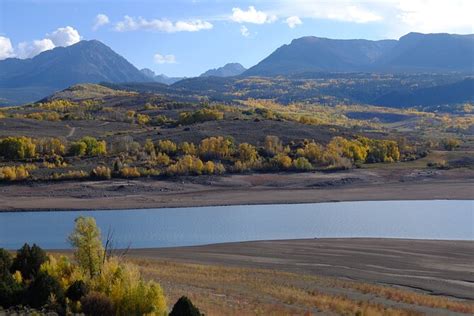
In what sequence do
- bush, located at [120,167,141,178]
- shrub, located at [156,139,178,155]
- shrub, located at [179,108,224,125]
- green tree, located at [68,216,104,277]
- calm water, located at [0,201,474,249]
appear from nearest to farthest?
1. green tree, located at [68,216,104,277]
2. calm water, located at [0,201,474,249]
3. bush, located at [120,167,141,178]
4. shrub, located at [156,139,178,155]
5. shrub, located at [179,108,224,125]

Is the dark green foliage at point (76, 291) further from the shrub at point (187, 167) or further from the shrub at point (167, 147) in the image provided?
the shrub at point (167, 147)

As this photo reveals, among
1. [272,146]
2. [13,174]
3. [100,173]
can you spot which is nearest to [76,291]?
[13,174]

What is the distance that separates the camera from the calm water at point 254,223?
177ft

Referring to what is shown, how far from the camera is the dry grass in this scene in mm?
25328

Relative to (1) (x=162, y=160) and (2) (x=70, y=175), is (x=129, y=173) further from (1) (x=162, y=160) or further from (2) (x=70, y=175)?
(1) (x=162, y=160)

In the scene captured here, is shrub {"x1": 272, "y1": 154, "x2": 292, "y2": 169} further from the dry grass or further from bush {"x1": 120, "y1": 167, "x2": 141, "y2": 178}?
the dry grass

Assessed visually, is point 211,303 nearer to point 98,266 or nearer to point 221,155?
point 98,266

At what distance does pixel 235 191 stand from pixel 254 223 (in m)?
20.4

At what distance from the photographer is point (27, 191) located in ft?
254

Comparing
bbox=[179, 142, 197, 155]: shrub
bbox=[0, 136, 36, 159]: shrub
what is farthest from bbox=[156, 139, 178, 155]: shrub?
bbox=[0, 136, 36, 159]: shrub

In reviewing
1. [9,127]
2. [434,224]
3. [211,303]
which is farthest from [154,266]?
[9,127]

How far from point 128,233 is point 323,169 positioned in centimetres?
4627

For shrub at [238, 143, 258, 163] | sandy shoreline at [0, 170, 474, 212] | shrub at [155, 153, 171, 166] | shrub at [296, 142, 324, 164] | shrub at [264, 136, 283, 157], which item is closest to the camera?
sandy shoreline at [0, 170, 474, 212]

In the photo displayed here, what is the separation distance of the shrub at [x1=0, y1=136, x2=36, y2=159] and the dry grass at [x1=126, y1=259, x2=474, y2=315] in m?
62.8
